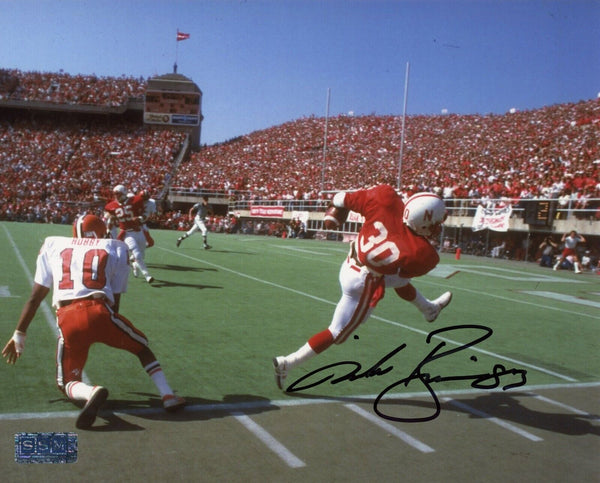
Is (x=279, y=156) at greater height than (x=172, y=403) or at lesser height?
greater

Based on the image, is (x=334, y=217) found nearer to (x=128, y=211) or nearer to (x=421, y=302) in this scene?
(x=421, y=302)

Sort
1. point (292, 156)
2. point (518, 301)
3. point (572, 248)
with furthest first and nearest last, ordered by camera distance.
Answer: point (292, 156)
point (572, 248)
point (518, 301)

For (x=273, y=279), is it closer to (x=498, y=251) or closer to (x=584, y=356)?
(x=584, y=356)

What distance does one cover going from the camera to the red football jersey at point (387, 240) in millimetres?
3941

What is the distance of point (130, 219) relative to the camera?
9.71 metres

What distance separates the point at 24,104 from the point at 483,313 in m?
49.2

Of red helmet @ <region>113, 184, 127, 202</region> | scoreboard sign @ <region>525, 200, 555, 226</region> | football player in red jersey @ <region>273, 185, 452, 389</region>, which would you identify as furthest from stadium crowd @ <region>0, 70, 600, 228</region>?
football player in red jersey @ <region>273, 185, 452, 389</region>

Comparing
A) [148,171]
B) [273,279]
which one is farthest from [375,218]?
[148,171]

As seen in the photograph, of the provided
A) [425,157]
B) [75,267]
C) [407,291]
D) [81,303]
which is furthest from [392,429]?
[425,157]

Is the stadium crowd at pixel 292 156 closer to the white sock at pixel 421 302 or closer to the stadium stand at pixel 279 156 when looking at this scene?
the stadium stand at pixel 279 156

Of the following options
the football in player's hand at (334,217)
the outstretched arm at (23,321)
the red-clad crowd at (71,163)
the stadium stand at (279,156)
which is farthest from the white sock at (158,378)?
the red-clad crowd at (71,163)

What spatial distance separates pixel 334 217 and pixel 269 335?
2.65 metres

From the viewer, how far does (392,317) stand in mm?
7914

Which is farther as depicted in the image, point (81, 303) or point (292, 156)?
point (292, 156)
